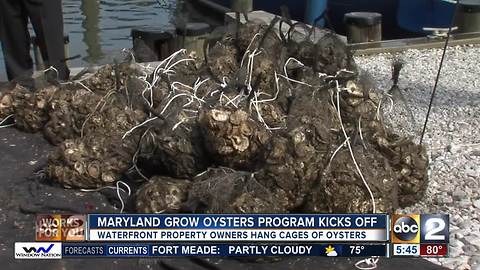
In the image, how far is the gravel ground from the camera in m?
3.99

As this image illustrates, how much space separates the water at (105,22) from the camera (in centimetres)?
1261

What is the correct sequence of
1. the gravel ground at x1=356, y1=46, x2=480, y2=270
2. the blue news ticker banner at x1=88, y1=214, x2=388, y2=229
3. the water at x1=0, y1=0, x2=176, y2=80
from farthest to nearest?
1. the water at x1=0, y1=0, x2=176, y2=80
2. the gravel ground at x1=356, y1=46, x2=480, y2=270
3. the blue news ticker banner at x1=88, y1=214, x2=388, y2=229

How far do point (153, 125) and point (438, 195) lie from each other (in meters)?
1.86

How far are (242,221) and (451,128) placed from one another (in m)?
2.89

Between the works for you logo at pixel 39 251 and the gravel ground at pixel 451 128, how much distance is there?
196 centimetres

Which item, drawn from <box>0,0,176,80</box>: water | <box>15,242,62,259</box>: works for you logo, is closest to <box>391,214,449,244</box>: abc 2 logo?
<box>15,242,62,259</box>: works for you logo

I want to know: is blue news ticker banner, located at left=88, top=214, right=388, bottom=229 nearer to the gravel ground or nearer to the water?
the gravel ground

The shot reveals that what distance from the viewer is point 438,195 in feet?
14.5

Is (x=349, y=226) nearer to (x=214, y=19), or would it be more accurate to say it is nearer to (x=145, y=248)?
(x=145, y=248)

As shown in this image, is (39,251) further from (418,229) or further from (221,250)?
(418,229)

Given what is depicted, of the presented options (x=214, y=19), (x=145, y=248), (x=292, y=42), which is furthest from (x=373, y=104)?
(x=214, y=19)

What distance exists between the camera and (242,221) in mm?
3484

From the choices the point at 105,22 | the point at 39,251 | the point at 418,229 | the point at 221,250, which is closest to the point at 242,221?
the point at 221,250

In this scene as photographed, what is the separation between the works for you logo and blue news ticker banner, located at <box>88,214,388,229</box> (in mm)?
215
